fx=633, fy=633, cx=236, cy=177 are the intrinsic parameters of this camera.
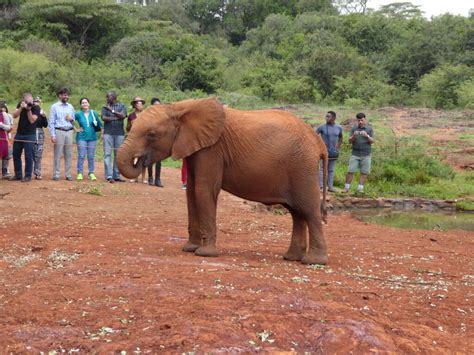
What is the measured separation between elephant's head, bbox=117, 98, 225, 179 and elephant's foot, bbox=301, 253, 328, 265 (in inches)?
74.8

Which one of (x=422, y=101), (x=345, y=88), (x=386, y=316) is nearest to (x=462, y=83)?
(x=422, y=101)

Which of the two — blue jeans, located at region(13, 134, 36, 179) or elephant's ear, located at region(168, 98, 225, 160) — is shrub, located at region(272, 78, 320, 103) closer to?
blue jeans, located at region(13, 134, 36, 179)

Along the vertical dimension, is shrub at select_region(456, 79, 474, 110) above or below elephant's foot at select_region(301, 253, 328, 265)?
above

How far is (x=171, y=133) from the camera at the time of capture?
771 centimetres

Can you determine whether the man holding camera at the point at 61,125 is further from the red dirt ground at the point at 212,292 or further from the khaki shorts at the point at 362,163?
the khaki shorts at the point at 362,163

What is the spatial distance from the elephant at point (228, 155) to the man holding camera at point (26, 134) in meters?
6.19

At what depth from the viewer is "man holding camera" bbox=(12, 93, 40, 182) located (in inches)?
513

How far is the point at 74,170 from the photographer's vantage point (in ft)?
54.0

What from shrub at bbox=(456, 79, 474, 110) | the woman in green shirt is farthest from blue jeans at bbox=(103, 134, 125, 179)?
shrub at bbox=(456, 79, 474, 110)

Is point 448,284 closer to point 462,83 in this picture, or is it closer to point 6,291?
point 6,291

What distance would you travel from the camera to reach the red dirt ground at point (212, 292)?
4617 mm

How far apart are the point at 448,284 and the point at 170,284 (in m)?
3.29

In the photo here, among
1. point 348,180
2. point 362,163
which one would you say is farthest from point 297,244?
point 348,180

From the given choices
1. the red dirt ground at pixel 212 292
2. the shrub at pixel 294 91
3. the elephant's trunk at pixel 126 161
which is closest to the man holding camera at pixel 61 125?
the red dirt ground at pixel 212 292
